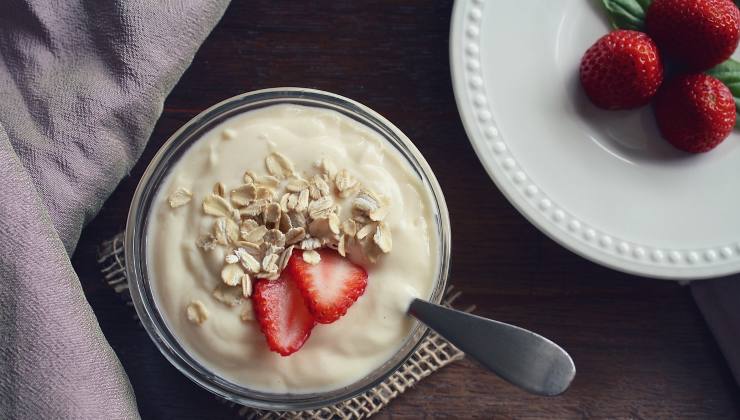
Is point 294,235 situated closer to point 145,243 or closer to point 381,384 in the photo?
point 145,243

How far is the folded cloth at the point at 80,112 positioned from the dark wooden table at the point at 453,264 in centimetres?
9

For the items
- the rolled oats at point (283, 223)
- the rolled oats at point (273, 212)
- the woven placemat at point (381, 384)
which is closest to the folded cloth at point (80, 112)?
the woven placemat at point (381, 384)

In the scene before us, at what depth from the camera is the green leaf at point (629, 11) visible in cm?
118

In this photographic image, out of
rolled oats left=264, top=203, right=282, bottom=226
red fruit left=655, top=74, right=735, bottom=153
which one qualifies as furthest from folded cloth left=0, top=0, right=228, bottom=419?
red fruit left=655, top=74, right=735, bottom=153

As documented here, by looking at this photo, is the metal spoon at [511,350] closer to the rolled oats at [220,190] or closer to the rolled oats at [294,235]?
the rolled oats at [294,235]

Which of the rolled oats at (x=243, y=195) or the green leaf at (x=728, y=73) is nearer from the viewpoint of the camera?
the rolled oats at (x=243, y=195)

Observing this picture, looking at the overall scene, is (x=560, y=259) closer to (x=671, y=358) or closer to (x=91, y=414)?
(x=671, y=358)

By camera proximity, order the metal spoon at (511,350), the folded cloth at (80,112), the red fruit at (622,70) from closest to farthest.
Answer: the metal spoon at (511,350), the folded cloth at (80,112), the red fruit at (622,70)

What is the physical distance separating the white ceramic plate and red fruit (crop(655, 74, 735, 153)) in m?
0.04

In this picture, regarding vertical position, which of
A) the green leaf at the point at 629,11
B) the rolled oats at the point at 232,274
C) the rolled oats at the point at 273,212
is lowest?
the rolled oats at the point at 232,274

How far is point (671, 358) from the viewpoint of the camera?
4.05ft

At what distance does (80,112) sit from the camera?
3.57 ft

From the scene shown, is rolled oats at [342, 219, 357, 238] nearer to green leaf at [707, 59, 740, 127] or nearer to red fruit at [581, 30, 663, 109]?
red fruit at [581, 30, 663, 109]

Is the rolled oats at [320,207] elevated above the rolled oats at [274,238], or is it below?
above
